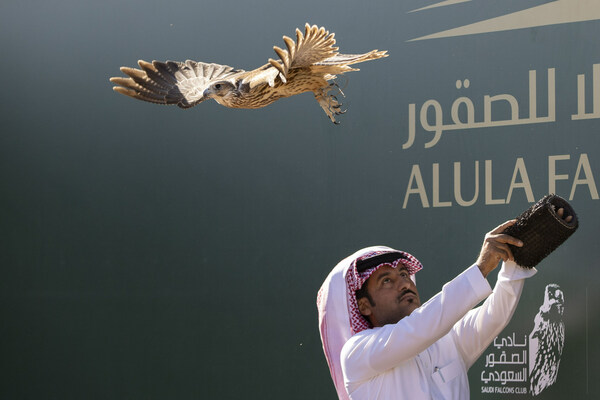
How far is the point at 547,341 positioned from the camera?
3162mm

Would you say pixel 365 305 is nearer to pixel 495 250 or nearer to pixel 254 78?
pixel 495 250

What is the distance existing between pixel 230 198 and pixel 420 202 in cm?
92

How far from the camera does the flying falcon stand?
240 cm

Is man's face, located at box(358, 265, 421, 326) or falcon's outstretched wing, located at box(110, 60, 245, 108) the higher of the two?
falcon's outstretched wing, located at box(110, 60, 245, 108)

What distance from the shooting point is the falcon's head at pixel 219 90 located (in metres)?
2.73

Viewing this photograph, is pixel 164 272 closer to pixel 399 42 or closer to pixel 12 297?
pixel 12 297

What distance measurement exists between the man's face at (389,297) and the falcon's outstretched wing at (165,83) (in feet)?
2.71

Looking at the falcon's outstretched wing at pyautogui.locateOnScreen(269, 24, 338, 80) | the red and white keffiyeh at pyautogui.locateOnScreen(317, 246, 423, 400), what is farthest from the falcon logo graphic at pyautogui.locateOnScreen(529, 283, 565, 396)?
the falcon's outstretched wing at pyautogui.locateOnScreen(269, 24, 338, 80)

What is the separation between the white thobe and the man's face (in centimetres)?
7

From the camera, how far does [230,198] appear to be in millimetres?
3959

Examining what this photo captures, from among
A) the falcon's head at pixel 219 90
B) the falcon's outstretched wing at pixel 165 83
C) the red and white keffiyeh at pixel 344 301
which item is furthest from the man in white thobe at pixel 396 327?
the falcon's outstretched wing at pixel 165 83

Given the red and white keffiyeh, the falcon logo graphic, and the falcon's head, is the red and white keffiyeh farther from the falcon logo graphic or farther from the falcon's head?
the falcon logo graphic

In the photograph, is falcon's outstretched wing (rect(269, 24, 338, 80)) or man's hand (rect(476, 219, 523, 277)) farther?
falcon's outstretched wing (rect(269, 24, 338, 80))

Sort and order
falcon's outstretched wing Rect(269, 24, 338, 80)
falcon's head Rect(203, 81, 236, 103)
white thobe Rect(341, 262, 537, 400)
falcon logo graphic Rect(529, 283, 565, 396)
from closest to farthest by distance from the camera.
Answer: white thobe Rect(341, 262, 537, 400)
falcon's outstretched wing Rect(269, 24, 338, 80)
falcon's head Rect(203, 81, 236, 103)
falcon logo graphic Rect(529, 283, 565, 396)
